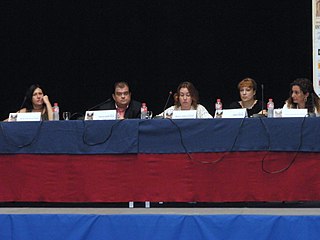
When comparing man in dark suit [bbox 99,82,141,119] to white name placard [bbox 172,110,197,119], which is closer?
white name placard [bbox 172,110,197,119]

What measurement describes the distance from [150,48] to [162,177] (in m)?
3.80

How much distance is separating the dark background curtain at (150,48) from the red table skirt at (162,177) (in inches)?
137

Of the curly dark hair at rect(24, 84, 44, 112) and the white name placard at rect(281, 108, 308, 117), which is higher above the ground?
the curly dark hair at rect(24, 84, 44, 112)

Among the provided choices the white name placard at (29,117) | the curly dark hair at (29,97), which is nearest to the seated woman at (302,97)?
the white name placard at (29,117)

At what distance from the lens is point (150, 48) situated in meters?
9.77

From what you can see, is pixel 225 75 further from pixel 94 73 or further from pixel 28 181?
pixel 28 181

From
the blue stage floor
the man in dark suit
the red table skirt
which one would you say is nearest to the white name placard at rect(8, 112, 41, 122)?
the red table skirt

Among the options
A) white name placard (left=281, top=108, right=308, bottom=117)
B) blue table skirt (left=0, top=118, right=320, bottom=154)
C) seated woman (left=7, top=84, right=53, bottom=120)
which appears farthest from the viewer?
seated woman (left=7, top=84, right=53, bottom=120)

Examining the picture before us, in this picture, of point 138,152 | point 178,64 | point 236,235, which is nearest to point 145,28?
point 178,64

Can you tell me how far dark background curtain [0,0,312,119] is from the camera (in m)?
9.43

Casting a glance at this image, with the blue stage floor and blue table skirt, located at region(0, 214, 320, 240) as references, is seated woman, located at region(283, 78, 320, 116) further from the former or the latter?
blue table skirt, located at region(0, 214, 320, 240)

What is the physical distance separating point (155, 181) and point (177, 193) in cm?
20

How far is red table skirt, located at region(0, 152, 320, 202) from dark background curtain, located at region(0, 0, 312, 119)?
3.49 m

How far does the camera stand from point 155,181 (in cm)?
622
